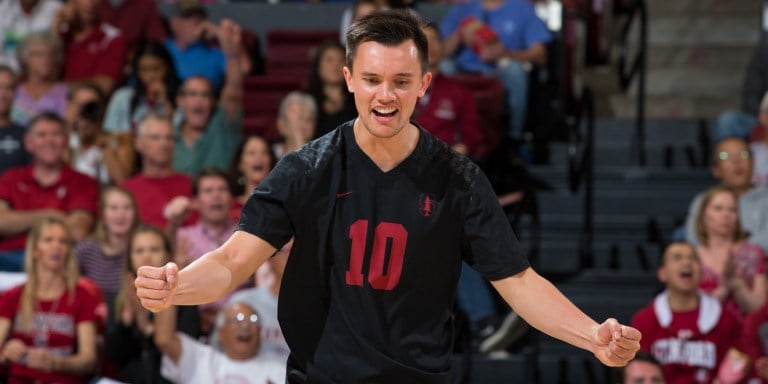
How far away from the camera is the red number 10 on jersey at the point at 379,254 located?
3414 mm

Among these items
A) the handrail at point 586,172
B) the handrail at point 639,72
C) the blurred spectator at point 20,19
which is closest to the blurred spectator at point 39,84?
the blurred spectator at point 20,19

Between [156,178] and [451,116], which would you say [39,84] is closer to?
[156,178]

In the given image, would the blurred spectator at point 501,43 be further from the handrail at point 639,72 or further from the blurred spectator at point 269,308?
the blurred spectator at point 269,308

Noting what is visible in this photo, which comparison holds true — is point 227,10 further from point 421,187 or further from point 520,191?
point 421,187

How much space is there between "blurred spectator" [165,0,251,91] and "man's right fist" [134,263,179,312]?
5.66m

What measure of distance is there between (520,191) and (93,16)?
11.5ft

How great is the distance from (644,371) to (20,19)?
5.34m

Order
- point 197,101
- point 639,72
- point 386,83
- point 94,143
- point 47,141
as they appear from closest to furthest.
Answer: point 386,83
point 47,141
point 197,101
point 94,143
point 639,72

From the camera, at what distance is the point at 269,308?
649cm

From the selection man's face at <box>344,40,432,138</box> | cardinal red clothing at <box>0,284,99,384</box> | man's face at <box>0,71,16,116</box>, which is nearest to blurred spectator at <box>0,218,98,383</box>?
cardinal red clothing at <box>0,284,99,384</box>

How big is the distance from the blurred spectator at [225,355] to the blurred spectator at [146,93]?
2208 millimetres

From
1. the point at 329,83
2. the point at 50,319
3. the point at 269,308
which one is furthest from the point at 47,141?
the point at 269,308

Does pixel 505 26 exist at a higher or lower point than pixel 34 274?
higher

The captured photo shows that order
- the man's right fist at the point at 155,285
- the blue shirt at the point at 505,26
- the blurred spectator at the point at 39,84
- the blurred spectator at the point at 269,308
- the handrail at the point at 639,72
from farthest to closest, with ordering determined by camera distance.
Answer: the blue shirt at the point at 505,26
the blurred spectator at the point at 39,84
the handrail at the point at 639,72
the blurred spectator at the point at 269,308
the man's right fist at the point at 155,285
